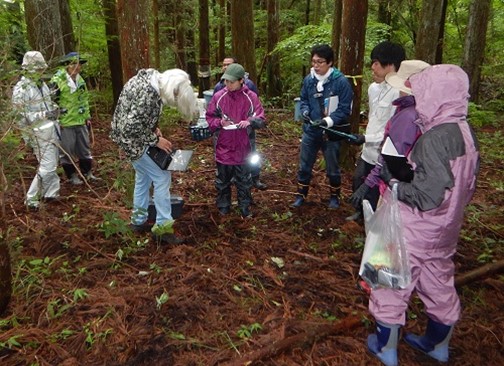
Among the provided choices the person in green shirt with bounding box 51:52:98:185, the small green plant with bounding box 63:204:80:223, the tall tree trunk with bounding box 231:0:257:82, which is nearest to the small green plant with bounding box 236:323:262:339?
the small green plant with bounding box 63:204:80:223

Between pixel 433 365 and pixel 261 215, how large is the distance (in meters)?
3.13


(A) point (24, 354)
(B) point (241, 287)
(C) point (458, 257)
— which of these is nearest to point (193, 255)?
(B) point (241, 287)

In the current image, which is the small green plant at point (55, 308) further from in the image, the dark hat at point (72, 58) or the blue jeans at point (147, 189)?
the dark hat at point (72, 58)

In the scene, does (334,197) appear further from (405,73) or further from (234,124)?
(405,73)

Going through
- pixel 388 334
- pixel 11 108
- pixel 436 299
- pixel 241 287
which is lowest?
pixel 241 287

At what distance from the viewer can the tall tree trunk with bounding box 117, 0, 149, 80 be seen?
4832 mm

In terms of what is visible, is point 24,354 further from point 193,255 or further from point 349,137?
point 349,137

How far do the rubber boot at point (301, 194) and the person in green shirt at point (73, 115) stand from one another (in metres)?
3.37

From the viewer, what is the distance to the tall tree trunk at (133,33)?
4.83 metres

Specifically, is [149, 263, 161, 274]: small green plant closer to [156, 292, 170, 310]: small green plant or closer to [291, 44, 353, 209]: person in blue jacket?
[156, 292, 170, 310]: small green plant

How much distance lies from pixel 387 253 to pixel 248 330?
4.53 ft

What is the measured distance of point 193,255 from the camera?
15.2 ft

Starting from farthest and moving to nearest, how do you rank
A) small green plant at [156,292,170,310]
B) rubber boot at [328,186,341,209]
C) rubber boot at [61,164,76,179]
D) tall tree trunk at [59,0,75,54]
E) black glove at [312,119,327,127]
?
tall tree trunk at [59,0,75,54], rubber boot at [61,164,76,179], rubber boot at [328,186,341,209], black glove at [312,119,327,127], small green plant at [156,292,170,310]

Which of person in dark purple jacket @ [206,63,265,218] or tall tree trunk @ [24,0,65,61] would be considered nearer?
person in dark purple jacket @ [206,63,265,218]
